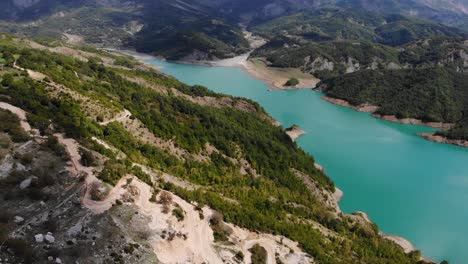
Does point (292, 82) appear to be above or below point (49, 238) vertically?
below

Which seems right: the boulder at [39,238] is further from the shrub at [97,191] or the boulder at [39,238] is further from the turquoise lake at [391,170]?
the turquoise lake at [391,170]

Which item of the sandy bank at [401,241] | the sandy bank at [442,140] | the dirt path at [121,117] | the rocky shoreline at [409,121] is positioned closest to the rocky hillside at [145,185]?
the dirt path at [121,117]

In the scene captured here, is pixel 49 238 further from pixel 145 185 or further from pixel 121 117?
pixel 121 117

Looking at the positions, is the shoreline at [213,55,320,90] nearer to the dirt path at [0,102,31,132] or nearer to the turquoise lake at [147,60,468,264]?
the turquoise lake at [147,60,468,264]

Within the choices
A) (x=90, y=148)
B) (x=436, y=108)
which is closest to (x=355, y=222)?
(x=90, y=148)

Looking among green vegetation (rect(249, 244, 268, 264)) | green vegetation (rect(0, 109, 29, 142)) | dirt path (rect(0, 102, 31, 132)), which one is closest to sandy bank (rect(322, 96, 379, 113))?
green vegetation (rect(249, 244, 268, 264))

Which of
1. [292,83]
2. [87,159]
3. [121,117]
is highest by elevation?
[87,159]

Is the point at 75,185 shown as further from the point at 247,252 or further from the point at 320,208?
the point at 320,208

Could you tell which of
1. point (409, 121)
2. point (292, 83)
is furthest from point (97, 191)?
point (292, 83)
